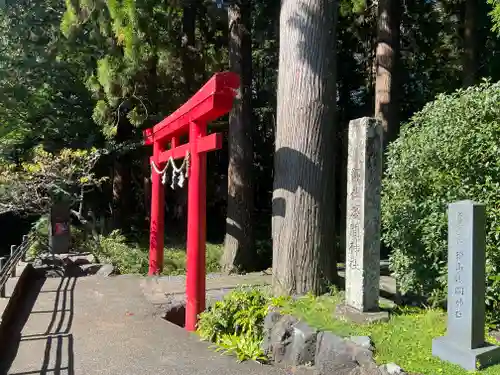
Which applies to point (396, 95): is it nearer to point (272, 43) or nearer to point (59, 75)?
point (272, 43)

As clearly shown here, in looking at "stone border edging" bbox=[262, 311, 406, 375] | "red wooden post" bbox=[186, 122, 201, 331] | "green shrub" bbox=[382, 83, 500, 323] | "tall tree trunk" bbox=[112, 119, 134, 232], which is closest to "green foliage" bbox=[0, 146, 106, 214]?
"tall tree trunk" bbox=[112, 119, 134, 232]

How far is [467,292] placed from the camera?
13.6ft

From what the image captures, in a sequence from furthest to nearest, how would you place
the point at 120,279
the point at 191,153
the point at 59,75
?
the point at 59,75
the point at 120,279
the point at 191,153

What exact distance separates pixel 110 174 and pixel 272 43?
6.88 m

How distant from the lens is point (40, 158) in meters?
11.8

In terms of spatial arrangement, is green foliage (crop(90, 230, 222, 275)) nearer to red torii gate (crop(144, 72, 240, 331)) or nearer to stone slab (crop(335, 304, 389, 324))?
red torii gate (crop(144, 72, 240, 331))

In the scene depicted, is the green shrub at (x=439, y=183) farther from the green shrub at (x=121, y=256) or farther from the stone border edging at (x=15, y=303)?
the green shrub at (x=121, y=256)

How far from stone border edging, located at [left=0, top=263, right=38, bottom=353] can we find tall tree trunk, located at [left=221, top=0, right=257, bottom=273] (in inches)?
154

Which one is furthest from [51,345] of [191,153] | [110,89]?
[110,89]

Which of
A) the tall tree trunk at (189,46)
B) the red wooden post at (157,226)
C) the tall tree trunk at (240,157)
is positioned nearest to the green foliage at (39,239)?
the red wooden post at (157,226)

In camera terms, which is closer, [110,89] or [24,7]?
[110,89]

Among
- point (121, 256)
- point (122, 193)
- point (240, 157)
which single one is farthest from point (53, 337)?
point (122, 193)

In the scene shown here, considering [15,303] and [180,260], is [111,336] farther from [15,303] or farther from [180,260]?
[180,260]

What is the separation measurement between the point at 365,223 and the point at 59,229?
8.48 m
